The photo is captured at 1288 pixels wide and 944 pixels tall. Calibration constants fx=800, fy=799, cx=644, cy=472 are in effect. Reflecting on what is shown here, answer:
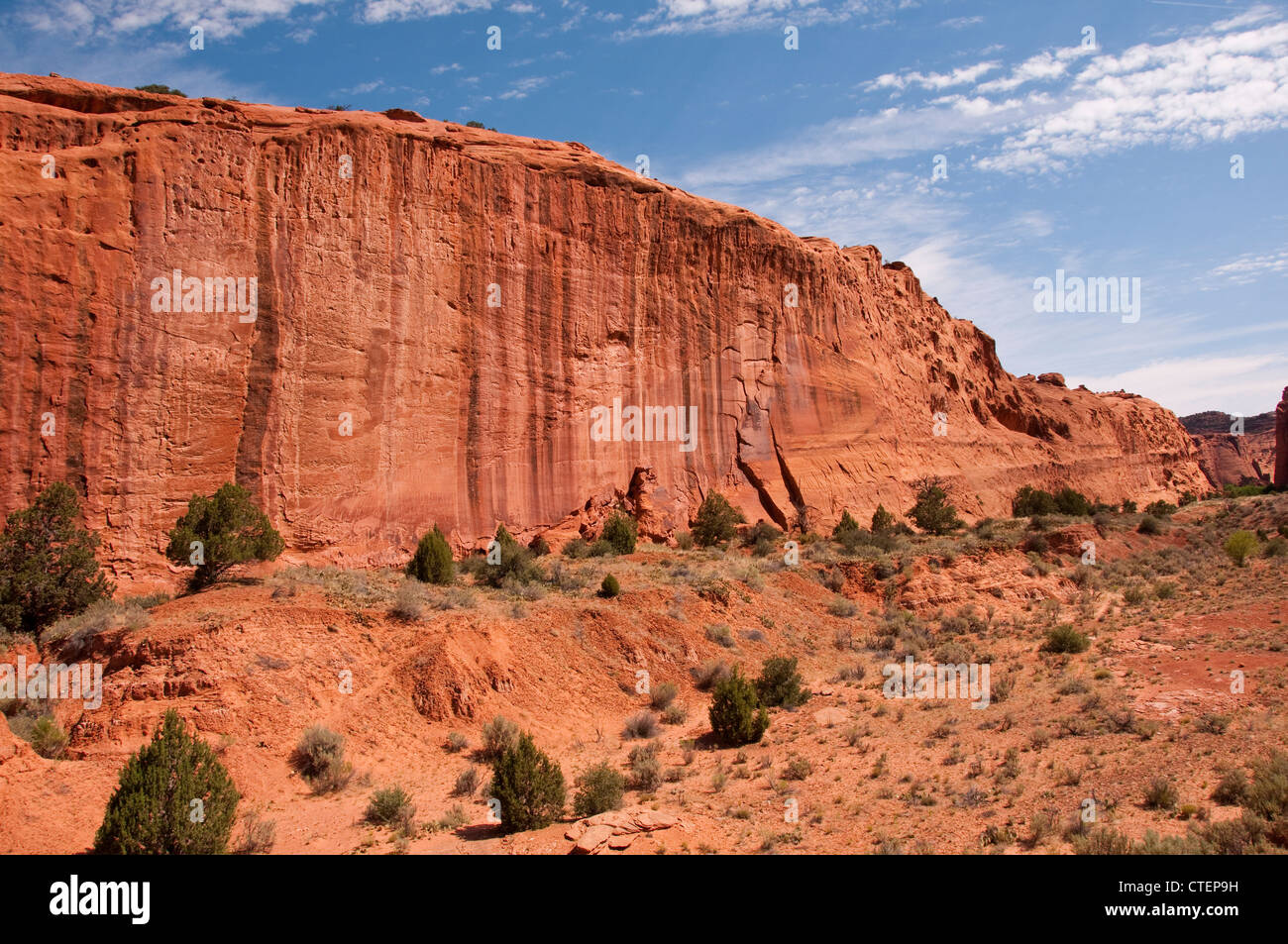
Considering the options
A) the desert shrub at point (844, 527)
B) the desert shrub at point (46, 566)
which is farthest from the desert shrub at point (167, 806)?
the desert shrub at point (844, 527)

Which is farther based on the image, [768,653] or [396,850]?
[768,653]

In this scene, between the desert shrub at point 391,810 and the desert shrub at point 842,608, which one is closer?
the desert shrub at point 391,810

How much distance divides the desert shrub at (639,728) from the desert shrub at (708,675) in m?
2.87

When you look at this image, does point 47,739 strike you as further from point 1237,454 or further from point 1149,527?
point 1237,454

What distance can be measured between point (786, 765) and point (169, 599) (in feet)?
48.4

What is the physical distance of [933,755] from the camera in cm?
1367

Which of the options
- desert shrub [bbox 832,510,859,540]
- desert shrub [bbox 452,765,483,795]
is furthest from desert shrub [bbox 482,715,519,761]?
desert shrub [bbox 832,510,859,540]

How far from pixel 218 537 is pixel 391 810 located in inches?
390

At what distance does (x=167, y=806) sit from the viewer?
30.9 ft

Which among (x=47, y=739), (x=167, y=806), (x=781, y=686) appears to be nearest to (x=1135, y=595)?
(x=781, y=686)

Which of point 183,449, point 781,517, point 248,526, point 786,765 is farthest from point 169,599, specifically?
point 781,517

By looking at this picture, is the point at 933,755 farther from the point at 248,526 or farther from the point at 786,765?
the point at 248,526

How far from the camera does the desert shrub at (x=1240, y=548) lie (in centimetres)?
2803

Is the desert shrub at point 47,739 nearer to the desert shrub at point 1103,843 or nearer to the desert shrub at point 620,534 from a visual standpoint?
the desert shrub at point 1103,843
